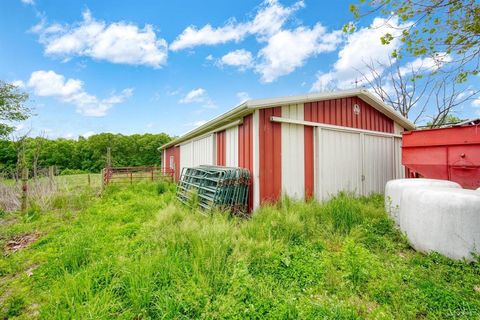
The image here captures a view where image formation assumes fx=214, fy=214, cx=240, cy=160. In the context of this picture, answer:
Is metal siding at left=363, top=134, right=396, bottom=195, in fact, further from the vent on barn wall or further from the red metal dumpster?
the red metal dumpster

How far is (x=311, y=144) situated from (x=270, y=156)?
1.42 metres

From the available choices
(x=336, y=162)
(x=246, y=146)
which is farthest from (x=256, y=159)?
(x=336, y=162)

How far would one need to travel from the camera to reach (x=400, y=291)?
2234 millimetres

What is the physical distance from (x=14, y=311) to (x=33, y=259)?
1472 millimetres

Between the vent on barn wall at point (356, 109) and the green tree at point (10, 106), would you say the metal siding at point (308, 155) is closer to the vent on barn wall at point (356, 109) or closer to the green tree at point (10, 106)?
the vent on barn wall at point (356, 109)

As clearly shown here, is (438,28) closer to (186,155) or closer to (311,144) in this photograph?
(311,144)

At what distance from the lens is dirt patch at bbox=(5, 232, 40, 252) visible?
3831mm

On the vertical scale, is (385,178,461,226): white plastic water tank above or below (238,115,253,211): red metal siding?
below

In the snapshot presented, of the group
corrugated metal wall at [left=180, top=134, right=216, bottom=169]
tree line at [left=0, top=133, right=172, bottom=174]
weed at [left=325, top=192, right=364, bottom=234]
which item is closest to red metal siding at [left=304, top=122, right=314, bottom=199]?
weed at [left=325, top=192, right=364, bottom=234]

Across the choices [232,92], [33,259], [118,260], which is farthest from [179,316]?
[232,92]

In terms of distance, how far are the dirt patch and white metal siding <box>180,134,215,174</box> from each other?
4.74 metres

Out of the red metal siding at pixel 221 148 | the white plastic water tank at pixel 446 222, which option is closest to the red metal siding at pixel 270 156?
the red metal siding at pixel 221 148

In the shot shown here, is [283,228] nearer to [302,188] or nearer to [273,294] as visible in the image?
[273,294]

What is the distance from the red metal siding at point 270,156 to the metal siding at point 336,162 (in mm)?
1263
